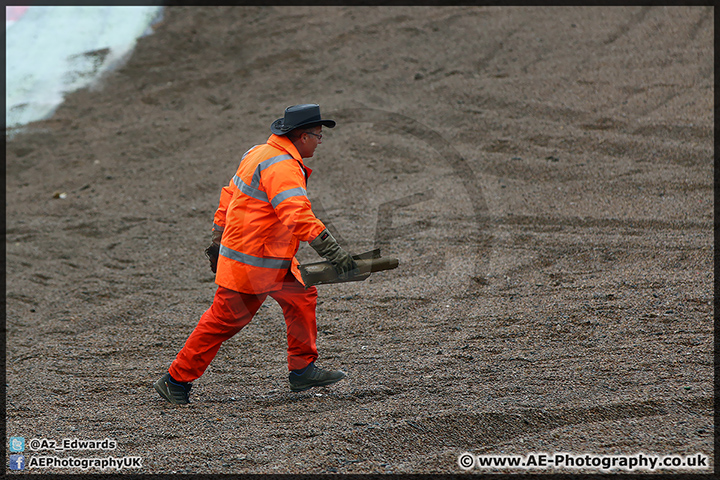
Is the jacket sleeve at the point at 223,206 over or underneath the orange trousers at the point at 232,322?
over

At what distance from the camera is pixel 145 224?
773 cm

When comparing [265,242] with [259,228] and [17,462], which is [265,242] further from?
[17,462]

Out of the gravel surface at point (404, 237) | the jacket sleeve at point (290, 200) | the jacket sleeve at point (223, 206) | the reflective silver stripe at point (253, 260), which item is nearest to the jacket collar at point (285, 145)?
the jacket sleeve at point (290, 200)

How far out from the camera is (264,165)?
366cm

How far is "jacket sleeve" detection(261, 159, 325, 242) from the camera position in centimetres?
352

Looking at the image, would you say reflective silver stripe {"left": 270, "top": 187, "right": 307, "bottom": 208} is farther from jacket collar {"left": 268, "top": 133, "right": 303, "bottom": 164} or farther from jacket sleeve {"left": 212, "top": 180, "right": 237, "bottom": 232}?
jacket sleeve {"left": 212, "top": 180, "right": 237, "bottom": 232}

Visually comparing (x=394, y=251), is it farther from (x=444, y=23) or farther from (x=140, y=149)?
(x=444, y=23)

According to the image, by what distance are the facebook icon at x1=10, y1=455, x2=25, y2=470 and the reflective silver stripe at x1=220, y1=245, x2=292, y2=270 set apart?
5.16 feet

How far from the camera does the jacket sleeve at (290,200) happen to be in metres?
3.52

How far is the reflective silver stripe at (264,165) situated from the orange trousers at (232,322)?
64 cm

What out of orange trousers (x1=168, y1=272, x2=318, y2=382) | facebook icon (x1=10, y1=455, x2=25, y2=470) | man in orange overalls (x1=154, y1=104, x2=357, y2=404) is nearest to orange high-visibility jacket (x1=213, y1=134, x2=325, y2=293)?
man in orange overalls (x1=154, y1=104, x2=357, y2=404)

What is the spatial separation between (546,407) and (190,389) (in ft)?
7.37

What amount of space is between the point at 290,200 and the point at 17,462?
208 centimetres

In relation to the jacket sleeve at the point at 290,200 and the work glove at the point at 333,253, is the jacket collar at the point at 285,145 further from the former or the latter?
the work glove at the point at 333,253
